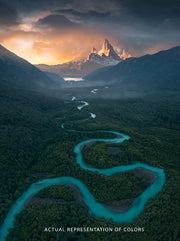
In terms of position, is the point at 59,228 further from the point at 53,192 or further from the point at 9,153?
the point at 9,153

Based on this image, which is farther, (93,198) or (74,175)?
(74,175)

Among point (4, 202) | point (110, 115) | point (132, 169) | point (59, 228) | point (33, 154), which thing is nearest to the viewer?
point (59, 228)

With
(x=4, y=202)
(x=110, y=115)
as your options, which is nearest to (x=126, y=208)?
(x=4, y=202)

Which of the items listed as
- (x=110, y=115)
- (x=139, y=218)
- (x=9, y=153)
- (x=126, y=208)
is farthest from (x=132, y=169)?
(x=110, y=115)

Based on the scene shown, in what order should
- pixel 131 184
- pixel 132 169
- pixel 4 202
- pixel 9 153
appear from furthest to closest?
pixel 9 153 < pixel 132 169 < pixel 131 184 < pixel 4 202

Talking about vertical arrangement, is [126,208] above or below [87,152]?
below

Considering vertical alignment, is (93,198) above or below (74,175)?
below

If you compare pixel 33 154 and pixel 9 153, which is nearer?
pixel 9 153

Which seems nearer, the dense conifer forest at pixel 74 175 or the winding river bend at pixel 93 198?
the dense conifer forest at pixel 74 175

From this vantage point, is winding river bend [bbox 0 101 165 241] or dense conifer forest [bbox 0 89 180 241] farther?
winding river bend [bbox 0 101 165 241]

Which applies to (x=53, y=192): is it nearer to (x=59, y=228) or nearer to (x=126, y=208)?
(x=59, y=228)
